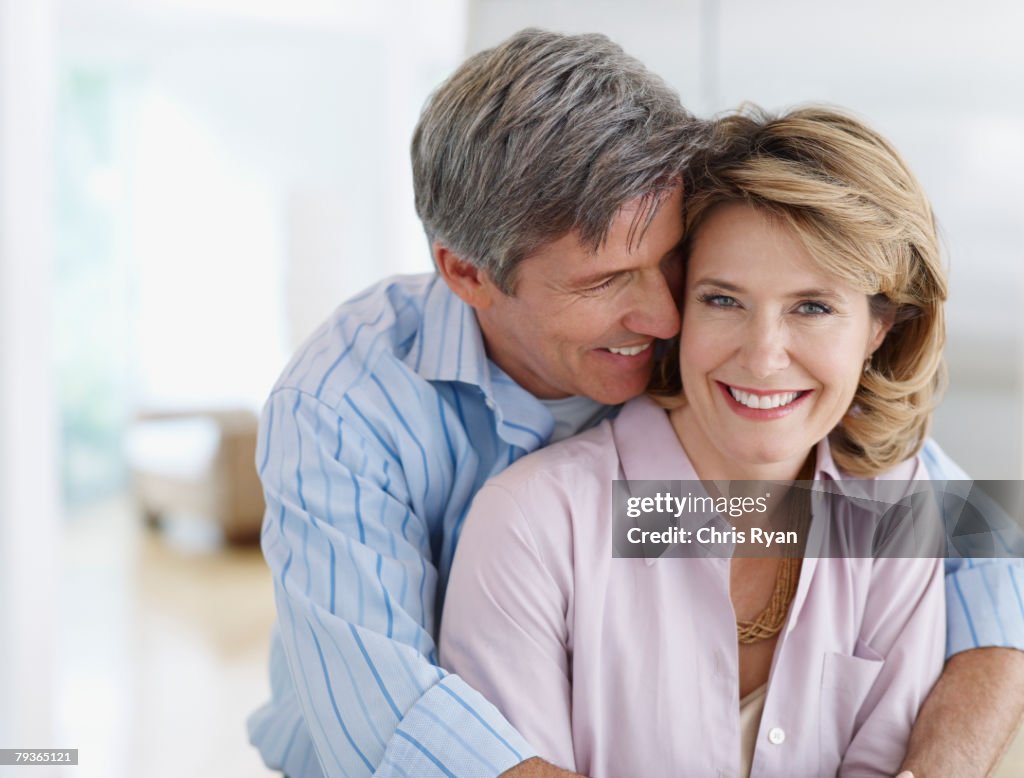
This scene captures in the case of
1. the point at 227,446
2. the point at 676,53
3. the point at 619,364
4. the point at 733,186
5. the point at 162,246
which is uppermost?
the point at 676,53

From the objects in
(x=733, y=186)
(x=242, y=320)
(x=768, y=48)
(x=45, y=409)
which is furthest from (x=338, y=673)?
(x=242, y=320)

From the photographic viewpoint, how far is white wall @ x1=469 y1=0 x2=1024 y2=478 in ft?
8.08

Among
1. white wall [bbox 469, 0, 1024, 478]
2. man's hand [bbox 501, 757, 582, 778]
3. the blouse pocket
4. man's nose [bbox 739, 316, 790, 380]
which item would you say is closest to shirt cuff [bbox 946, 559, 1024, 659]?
the blouse pocket

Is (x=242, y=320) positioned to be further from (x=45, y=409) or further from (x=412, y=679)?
(x=412, y=679)

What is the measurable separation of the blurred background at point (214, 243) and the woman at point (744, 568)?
0.90ft

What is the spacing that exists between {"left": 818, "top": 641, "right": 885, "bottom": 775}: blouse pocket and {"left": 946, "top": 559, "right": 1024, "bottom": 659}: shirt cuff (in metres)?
0.13

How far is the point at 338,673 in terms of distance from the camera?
127 centimetres

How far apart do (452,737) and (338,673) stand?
165mm

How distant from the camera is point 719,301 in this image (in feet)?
4.26

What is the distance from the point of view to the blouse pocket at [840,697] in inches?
52.1

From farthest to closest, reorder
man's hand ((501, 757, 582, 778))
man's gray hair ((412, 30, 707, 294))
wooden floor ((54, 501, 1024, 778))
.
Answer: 1. wooden floor ((54, 501, 1024, 778))
2. man's gray hair ((412, 30, 707, 294))
3. man's hand ((501, 757, 582, 778))

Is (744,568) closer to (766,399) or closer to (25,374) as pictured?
(766,399)

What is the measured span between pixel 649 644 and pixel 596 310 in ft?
1.41

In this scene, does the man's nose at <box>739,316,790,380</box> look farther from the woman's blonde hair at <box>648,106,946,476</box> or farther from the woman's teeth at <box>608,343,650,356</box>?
the woman's teeth at <box>608,343,650,356</box>
